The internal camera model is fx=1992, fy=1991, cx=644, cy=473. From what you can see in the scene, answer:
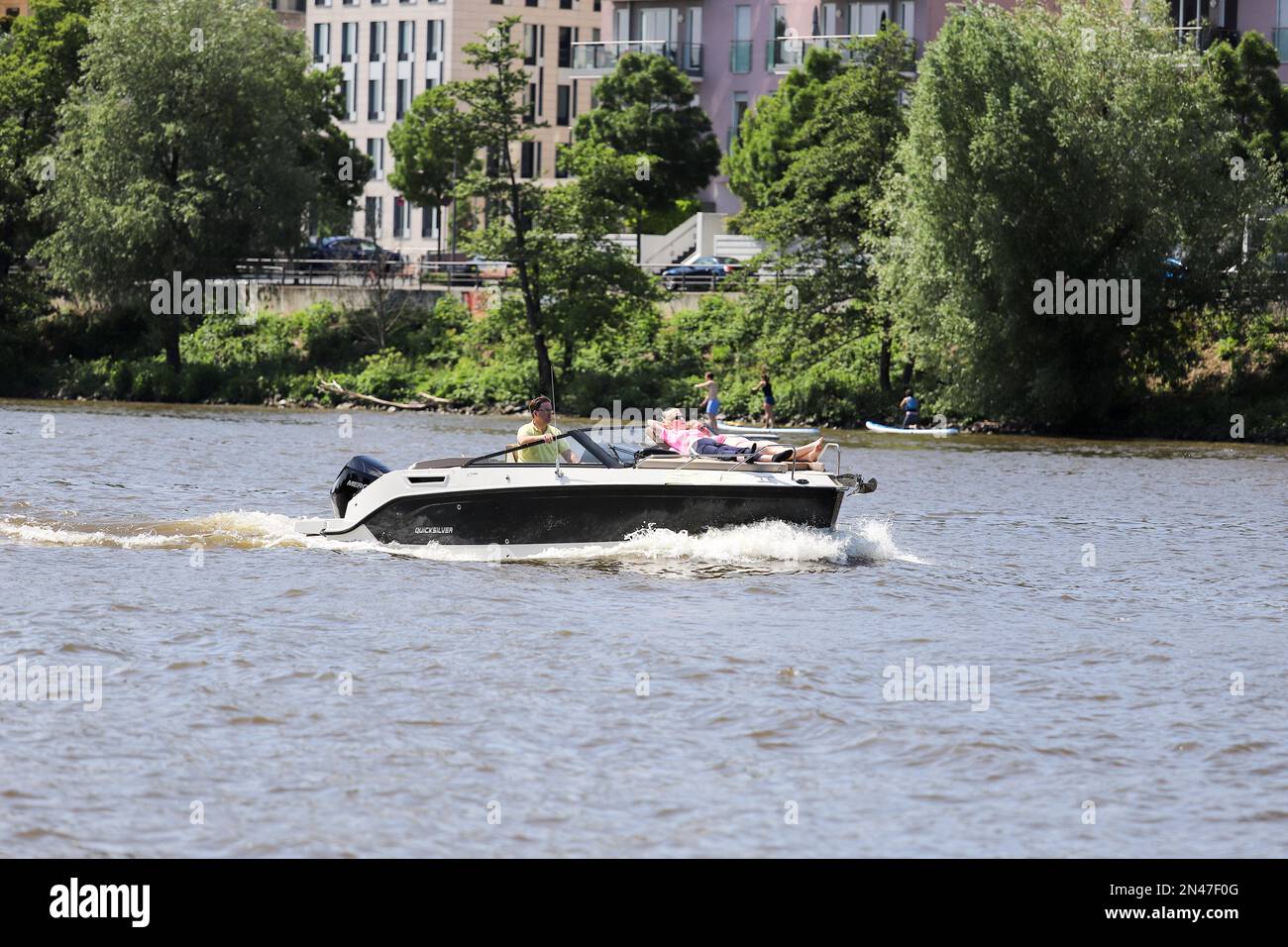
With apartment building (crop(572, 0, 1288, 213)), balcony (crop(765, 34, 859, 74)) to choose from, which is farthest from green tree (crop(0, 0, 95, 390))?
balcony (crop(765, 34, 859, 74))

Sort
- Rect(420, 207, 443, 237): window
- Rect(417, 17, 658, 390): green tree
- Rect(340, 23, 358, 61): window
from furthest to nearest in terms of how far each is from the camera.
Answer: Rect(340, 23, 358, 61): window
Rect(420, 207, 443, 237): window
Rect(417, 17, 658, 390): green tree

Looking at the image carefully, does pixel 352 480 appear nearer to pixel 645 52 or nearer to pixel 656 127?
pixel 656 127

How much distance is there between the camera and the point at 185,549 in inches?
909

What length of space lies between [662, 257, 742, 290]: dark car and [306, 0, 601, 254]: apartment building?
3256cm

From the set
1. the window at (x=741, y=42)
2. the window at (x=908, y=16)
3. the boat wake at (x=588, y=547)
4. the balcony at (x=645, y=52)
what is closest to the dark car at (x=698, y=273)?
the window at (x=908, y=16)

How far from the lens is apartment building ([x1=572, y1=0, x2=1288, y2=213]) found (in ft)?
271

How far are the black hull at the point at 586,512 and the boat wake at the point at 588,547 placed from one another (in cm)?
12

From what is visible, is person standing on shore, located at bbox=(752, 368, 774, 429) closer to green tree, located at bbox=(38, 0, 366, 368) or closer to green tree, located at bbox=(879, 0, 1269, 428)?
green tree, located at bbox=(879, 0, 1269, 428)

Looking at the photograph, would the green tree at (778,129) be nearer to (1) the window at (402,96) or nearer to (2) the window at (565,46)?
(2) the window at (565,46)

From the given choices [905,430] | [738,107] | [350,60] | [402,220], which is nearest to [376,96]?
[350,60]

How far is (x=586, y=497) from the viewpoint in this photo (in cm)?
2145

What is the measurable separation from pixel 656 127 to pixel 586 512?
63.8 meters

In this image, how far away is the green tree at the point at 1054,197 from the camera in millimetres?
50719

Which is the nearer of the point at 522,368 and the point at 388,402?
the point at 522,368
